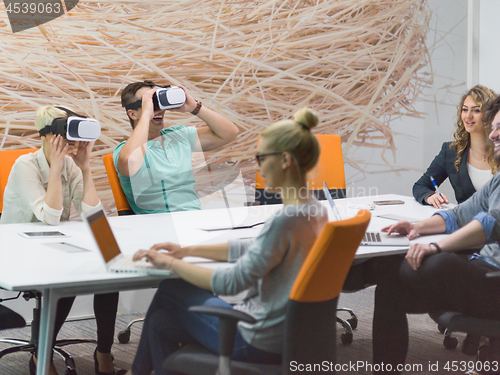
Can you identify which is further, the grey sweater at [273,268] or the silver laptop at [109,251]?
the silver laptop at [109,251]

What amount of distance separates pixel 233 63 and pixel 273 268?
2754mm

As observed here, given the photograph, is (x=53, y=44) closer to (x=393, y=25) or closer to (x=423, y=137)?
(x=393, y=25)

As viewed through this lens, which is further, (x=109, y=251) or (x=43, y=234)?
(x=43, y=234)

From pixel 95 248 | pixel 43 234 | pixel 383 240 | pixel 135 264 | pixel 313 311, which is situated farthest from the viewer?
pixel 43 234

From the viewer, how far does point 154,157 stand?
8.75 feet

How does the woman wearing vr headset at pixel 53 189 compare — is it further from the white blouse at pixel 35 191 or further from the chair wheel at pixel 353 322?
the chair wheel at pixel 353 322

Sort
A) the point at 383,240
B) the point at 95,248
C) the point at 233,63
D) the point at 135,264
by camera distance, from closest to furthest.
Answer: the point at 135,264, the point at 95,248, the point at 383,240, the point at 233,63

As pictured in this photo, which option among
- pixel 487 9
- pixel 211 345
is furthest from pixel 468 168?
pixel 487 9

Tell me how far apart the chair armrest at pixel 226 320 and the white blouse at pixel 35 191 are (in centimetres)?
120

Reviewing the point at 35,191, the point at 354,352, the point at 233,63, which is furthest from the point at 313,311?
the point at 233,63

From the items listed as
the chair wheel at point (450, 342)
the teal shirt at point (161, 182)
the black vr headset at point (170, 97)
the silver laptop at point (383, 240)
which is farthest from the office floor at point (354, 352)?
the black vr headset at point (170, 97)

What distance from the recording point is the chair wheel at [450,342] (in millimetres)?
A: 2508

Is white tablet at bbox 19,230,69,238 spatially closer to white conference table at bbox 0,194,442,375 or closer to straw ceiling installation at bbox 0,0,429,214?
white conference table at bbox 0,194,442,375

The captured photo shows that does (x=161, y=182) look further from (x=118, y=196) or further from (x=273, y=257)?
(x=273, y=257)
